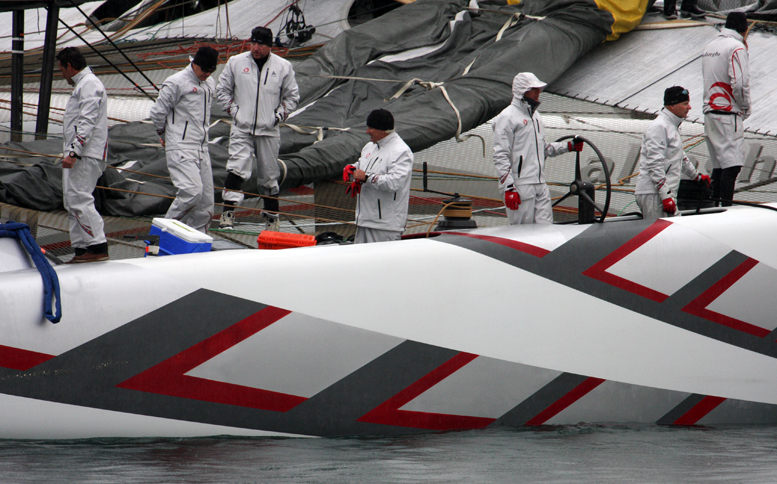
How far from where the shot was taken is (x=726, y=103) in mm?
5480

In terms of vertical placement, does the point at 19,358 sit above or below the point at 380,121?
below

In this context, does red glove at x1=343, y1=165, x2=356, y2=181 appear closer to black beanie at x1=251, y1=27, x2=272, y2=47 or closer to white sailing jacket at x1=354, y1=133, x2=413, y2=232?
white sailing jacket at x1=354, y1=133, x2=413, y2=232

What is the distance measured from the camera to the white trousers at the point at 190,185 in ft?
16.3

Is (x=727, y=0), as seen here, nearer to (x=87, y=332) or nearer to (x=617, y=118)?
(x=617, y=118)

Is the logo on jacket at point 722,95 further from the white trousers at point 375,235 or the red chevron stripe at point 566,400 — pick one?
the red chevron stripe at point 566,400

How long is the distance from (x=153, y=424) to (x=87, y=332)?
1.47 ft

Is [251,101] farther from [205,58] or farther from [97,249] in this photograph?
[97,249]

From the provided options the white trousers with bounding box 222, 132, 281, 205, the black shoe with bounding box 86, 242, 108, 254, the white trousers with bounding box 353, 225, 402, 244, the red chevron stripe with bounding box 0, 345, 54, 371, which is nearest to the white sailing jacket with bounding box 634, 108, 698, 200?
the white trousers with bounding box 353, 225, 402, 244

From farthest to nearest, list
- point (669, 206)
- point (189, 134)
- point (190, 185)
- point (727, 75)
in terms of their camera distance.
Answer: point (727, 75) → point (189, 134) → point (190, 185) → point (669, 206)

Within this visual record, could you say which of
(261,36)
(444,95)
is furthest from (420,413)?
(444,95)

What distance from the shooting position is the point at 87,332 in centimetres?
313

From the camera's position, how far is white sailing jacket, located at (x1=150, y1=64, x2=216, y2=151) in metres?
4.99

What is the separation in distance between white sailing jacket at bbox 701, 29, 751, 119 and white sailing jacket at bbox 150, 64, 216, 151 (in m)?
3.39

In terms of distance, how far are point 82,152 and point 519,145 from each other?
2493mm
